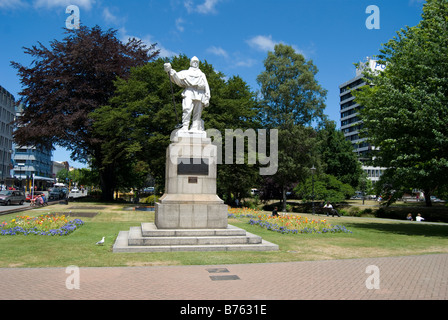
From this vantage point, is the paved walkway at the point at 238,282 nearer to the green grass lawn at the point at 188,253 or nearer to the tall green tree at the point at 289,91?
the green grass lawn at the point at 188,253

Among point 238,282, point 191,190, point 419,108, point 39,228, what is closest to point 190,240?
point 191,190

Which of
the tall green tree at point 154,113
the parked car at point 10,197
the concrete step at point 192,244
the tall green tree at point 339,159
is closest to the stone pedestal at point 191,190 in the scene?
the concrete step at point 192,244

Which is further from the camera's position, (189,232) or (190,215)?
(190,215)

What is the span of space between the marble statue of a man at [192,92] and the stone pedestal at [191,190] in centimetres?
60

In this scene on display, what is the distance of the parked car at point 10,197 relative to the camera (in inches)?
1459

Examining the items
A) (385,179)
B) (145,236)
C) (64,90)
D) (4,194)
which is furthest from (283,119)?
(145,236)

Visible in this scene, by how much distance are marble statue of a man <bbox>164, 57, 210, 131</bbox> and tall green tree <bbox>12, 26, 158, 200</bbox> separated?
988 inches

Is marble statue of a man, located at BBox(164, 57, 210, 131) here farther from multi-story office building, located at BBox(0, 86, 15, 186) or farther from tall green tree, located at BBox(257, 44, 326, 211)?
multi-story office building, located at BBox(0, 86, 15, 186)

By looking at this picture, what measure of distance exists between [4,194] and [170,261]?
113 feet

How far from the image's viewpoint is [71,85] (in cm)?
4019

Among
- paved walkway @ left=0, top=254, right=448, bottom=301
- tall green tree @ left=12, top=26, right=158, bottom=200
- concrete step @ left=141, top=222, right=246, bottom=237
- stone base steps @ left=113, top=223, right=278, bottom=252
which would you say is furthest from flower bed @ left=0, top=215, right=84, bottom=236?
tall green tree @ left=12, top=26, right=158, bottom=200

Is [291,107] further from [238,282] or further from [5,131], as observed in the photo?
[5,131]

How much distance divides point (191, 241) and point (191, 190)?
2.31m

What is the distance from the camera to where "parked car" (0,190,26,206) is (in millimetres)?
37062
